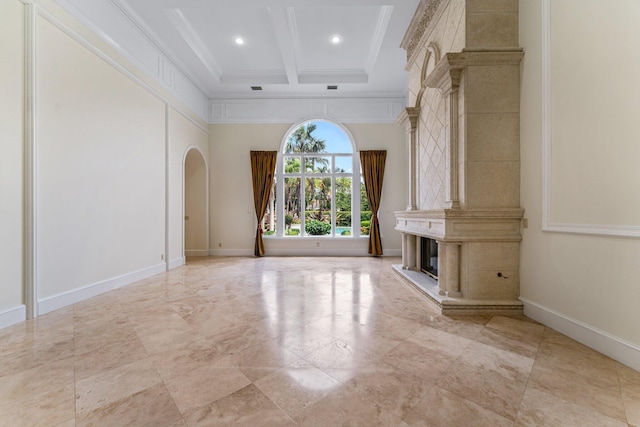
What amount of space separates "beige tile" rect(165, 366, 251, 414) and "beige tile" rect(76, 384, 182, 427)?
6cm

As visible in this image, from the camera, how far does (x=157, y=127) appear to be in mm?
5176

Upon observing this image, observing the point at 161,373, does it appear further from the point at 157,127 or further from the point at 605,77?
the point at 157,127

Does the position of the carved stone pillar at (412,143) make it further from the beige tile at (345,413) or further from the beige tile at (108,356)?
the beige tile at (108,356)

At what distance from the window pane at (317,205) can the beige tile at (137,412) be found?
6208 mm

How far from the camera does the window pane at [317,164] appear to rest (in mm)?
7816

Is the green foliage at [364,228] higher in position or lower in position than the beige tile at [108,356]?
higher

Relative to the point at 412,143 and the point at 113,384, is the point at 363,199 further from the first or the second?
the point at 113,384

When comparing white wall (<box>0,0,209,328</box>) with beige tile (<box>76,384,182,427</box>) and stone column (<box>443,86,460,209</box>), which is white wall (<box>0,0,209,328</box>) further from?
stone column (<box>443,86,460,209</box>)

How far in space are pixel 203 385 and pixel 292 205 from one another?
20.4 ft

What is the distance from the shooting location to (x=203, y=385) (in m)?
1.80

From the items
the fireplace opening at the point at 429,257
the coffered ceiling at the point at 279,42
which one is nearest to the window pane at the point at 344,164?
the coffered ceiling at the point at 279,42

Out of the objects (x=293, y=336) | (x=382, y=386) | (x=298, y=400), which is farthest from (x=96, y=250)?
(x=382, y=386)

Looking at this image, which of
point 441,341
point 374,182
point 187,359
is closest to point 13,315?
point 187,359

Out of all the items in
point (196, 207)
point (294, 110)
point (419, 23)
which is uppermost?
point (419, 23)
